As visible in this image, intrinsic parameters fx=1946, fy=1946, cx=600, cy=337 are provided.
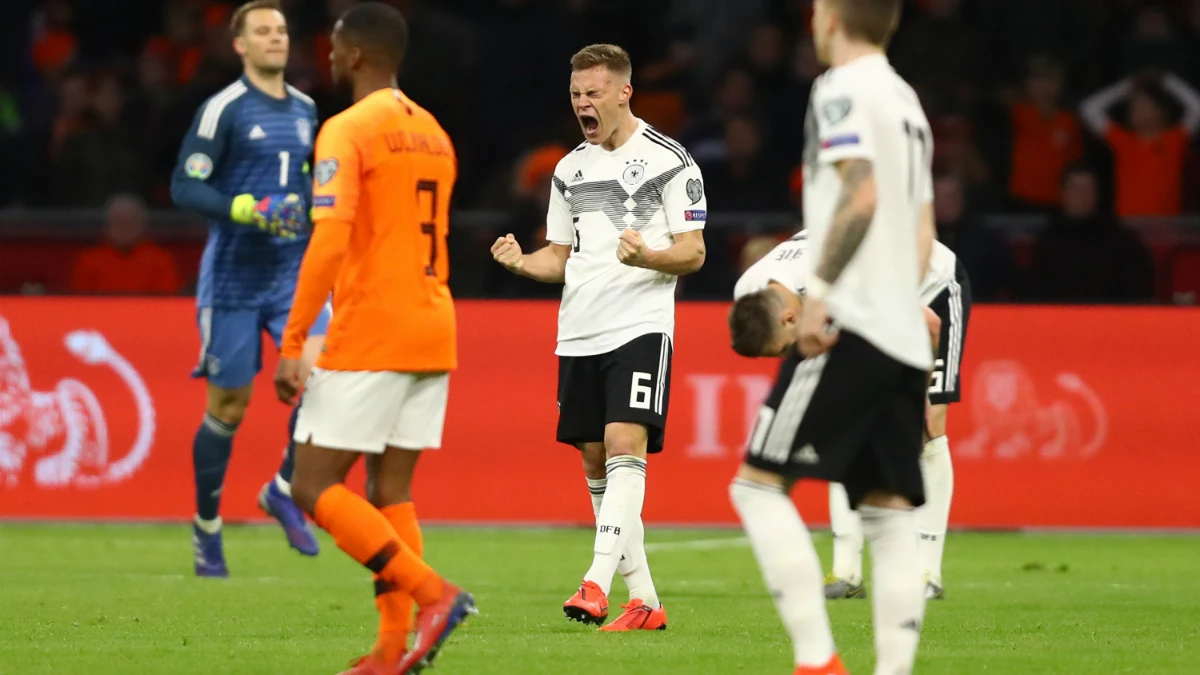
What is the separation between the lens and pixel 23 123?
1784 centimetres

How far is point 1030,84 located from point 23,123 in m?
9.10

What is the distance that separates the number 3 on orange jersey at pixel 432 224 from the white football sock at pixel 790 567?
163 cm

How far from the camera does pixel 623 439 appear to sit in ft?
26.0

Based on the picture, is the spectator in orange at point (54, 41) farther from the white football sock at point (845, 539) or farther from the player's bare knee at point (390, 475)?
the player's bare knee at point (390, 475)

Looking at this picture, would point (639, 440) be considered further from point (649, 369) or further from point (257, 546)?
point (257, 546)

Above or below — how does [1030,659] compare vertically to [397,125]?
below

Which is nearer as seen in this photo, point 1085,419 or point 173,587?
point 173,587

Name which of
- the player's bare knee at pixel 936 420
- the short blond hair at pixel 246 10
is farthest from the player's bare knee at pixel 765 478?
the short blond hair at pixel 246 10

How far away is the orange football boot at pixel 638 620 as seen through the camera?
782cm

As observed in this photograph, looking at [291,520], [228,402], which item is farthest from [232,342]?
[291,520]

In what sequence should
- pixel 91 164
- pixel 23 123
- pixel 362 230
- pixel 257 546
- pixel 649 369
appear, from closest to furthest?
pixel 362 230
pixel 649 369
pixel 257 546
pixel 91 164
pixel 23 123

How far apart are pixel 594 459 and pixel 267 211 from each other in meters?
2.63

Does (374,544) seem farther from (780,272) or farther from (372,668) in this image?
(780,272)

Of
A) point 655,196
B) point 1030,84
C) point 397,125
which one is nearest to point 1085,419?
point 1030,84
